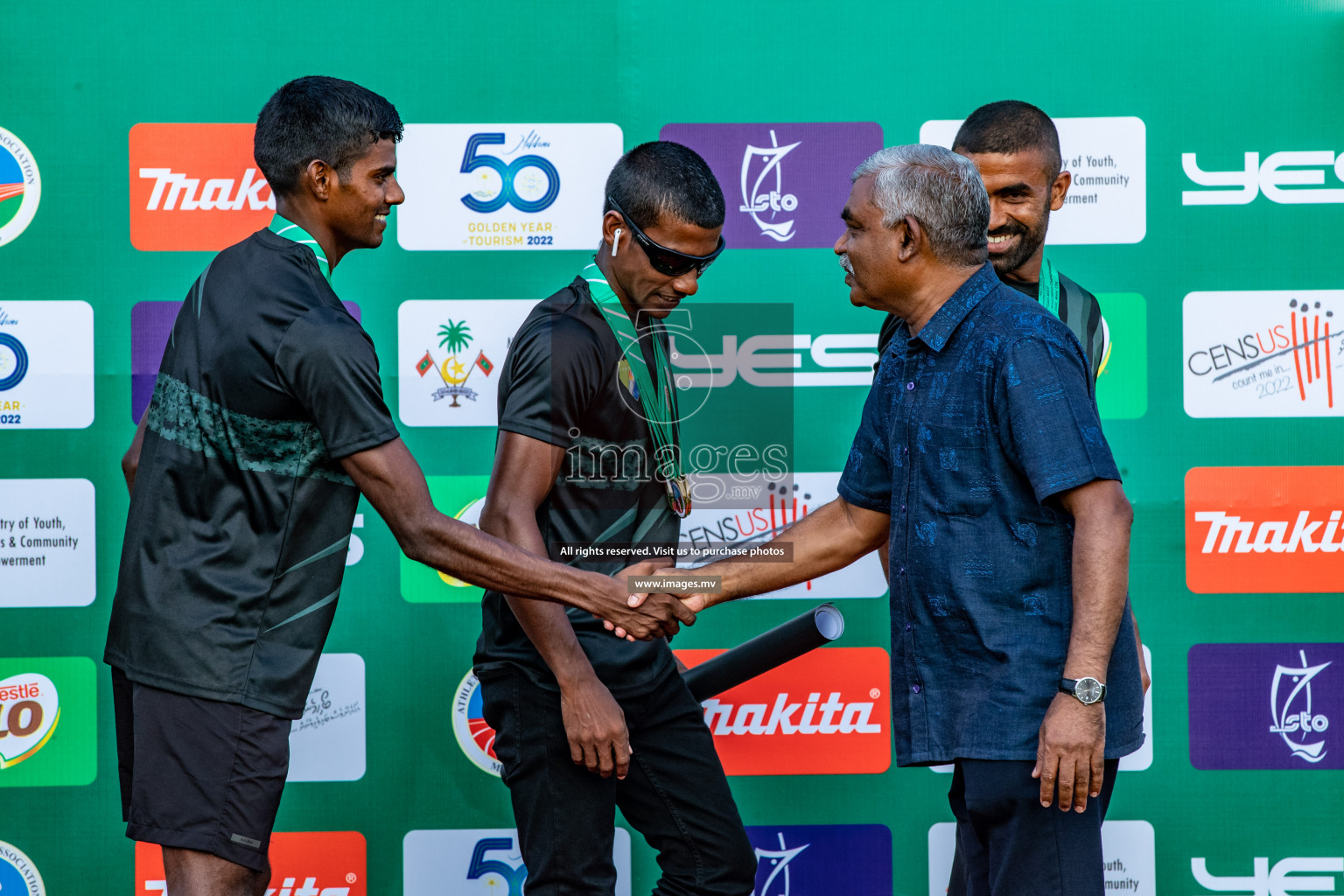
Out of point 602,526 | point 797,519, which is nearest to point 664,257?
point 602,526

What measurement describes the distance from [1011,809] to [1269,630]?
1.60 m

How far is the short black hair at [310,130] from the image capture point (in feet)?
6.84

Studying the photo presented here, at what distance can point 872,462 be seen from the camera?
218 cm

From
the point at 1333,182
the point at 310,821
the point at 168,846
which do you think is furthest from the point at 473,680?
the point at 1333,182

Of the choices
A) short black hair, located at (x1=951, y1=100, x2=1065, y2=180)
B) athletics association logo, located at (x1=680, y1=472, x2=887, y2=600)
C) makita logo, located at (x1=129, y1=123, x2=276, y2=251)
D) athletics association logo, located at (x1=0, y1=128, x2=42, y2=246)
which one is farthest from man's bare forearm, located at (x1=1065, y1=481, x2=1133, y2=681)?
athletics association logo, located at (x1=0, y1=128, x2=42, y2=246)

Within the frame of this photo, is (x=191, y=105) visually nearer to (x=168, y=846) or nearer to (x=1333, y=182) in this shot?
(x=168, y=846)

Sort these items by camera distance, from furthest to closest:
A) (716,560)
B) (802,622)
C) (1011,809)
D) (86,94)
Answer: (86,94) < (802,622) < (716,560) < (1011,809)

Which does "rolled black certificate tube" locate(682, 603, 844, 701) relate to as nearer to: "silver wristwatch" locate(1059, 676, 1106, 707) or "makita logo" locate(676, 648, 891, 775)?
"makita logo" locate(676, 648, 891, 775)

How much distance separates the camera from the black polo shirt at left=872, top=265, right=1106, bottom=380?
8.28ft

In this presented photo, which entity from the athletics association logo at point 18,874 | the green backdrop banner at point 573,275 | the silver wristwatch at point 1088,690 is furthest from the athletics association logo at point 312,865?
the silver wristwatch at point 1088,690

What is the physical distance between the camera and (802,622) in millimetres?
2654

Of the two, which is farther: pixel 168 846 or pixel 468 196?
pixel 468 196

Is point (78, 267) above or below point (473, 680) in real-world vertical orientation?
above


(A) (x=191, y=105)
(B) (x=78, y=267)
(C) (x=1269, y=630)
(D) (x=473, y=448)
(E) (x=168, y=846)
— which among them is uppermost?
(A) (x=191, y=105)
